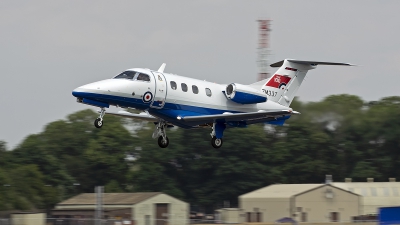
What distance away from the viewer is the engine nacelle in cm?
3528

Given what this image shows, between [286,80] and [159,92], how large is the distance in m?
8.20

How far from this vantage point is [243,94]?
35.4m

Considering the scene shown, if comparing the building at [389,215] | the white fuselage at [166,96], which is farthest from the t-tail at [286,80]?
the building at [389,215]

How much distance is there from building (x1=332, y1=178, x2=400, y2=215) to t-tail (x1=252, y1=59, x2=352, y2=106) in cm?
2303

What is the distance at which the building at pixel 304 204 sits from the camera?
5541 centimetres

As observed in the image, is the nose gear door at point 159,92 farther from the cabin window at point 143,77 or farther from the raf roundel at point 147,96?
the cabin window at point 143,77

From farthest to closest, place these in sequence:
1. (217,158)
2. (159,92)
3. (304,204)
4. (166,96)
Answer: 1. (217,158)
2. (304,204)
3. (166,96)
4. (159,92)

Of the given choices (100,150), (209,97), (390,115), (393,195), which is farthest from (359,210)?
(100,150)

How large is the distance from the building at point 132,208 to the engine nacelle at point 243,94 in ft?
66.6

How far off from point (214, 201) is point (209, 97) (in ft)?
164

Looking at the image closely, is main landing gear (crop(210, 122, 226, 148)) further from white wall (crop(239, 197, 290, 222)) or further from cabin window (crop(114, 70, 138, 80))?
white wall (crop(239, 197, 290, 222))

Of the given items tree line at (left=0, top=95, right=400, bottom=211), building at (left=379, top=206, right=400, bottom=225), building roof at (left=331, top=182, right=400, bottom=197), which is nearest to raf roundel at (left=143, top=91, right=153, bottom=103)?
building at (left=379, top=206, right=400, bottom=225)

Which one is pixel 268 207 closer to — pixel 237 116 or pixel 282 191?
pixel 282 191

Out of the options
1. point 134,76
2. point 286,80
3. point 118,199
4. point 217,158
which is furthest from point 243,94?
point 217,158
